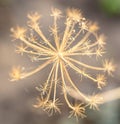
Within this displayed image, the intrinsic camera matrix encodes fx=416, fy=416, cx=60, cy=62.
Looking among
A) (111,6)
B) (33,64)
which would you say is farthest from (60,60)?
(111,6)

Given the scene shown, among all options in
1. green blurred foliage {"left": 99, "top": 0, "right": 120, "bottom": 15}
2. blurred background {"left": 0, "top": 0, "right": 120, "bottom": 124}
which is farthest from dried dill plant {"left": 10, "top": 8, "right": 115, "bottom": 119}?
green blurred foliage {"left": 99, "top": 0, "right": 120, "bottom": 15}

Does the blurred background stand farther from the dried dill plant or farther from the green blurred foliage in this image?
the dried dill plant

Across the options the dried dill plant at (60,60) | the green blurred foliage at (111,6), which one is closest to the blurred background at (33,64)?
the green blurred foliage at (111,6)

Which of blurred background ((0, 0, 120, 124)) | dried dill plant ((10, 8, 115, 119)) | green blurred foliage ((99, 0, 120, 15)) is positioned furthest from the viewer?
green blurred foliage ((99, 0, 120, 15))

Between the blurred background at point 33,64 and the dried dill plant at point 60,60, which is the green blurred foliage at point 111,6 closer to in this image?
the blurred background at point 33,64

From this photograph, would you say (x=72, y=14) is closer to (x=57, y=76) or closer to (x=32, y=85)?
(x=57, y=76)

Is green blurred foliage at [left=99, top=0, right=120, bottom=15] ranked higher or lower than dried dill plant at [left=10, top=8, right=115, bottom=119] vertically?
higher

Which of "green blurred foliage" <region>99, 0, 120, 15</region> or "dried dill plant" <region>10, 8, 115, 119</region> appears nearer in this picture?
"dried dill plant" <region>10, 8, 115, 119</region>
